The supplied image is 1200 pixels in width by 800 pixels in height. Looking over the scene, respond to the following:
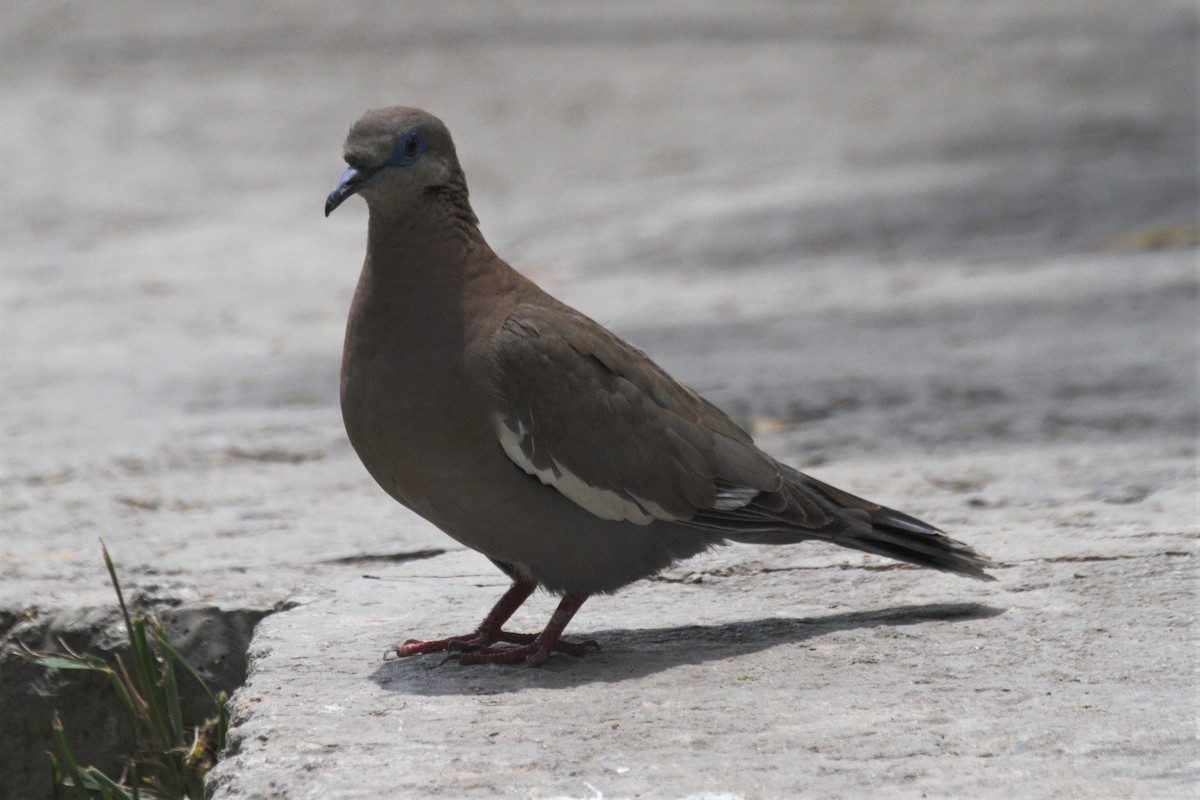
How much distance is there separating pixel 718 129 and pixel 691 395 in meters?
9.06

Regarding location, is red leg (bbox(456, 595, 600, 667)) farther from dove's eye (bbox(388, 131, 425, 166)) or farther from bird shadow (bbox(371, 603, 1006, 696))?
dove's eye (bbox(388, 131, 425, 166))

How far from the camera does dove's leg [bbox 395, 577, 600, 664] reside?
3590 millimetres

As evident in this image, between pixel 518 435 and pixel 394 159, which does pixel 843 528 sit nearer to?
pixel 518 435

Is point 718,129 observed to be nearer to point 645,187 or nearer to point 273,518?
point 645,187

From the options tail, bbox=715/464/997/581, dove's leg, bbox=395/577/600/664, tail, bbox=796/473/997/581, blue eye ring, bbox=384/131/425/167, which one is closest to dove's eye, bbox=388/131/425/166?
blue eye ring, bbox=384/131/425/167

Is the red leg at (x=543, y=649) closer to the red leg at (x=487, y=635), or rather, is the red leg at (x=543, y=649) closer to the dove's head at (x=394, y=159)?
the red leg at (x=487, y=635)

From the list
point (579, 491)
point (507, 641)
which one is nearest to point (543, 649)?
point (507, 641)

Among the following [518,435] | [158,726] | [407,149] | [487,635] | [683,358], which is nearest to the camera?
[518,435]

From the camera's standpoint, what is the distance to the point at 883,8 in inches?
635

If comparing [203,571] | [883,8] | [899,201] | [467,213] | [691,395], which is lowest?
[203,571]

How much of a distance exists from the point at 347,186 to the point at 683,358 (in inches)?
150

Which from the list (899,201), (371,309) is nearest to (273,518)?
(371,309)

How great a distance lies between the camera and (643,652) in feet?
12.0

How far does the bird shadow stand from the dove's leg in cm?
2
